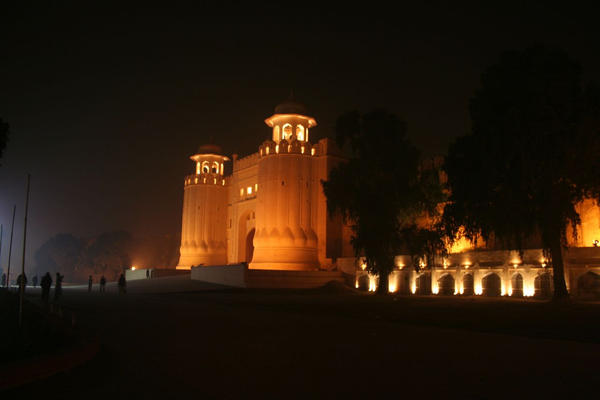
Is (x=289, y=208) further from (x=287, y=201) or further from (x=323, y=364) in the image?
(x=323, y=364)

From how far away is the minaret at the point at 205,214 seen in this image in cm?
4966

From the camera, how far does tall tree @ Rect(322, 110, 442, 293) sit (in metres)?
25.6

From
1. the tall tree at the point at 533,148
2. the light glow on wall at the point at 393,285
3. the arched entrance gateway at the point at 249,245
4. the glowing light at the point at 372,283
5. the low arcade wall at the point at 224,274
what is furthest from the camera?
the arched entrance gateway at the point at 249,245

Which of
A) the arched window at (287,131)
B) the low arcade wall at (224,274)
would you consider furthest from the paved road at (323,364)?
the arched window at (287,131)

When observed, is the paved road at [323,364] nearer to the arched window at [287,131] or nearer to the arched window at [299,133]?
the arched window at [287,131]

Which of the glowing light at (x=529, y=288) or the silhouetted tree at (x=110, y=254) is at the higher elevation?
the silhouetted tree at (x=110, y=254)

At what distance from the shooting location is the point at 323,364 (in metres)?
7.23

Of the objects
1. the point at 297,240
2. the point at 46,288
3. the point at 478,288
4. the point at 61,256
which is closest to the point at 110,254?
the point at 61,256

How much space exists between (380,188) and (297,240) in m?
14.6

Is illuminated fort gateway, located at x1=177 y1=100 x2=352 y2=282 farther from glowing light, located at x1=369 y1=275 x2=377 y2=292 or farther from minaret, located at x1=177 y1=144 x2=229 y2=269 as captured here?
glowing light, located at x1=369 y1=275 x2=377 y2=292

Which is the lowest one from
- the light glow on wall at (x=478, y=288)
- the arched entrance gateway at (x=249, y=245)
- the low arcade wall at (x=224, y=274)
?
the light glow on wall at (x=478, y=288)

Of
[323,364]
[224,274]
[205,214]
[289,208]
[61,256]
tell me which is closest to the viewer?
[323,364]

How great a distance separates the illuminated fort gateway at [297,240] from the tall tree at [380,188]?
391cm

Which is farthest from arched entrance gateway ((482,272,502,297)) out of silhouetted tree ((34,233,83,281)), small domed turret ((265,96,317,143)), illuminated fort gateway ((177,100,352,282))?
silhouetted tree ((34,233,83,281))
